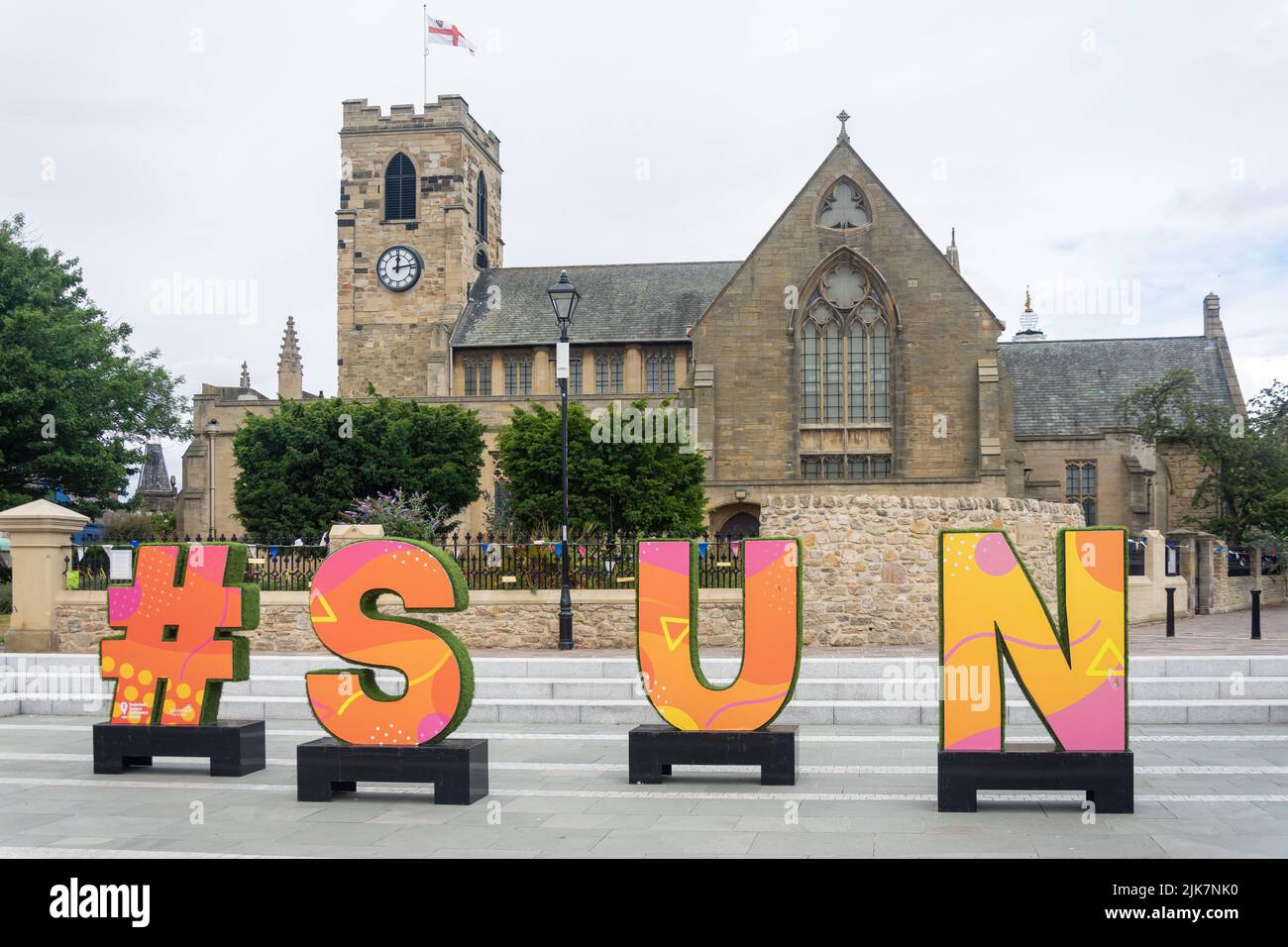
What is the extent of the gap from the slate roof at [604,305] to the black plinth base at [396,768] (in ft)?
140

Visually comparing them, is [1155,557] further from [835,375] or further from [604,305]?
[604,305]

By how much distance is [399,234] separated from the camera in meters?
59.0

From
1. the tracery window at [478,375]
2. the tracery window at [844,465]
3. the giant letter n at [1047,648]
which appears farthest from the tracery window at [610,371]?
the giant letter n at [1047,648]

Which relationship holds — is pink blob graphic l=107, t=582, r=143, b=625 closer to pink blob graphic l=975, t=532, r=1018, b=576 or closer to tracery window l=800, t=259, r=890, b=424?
pink blob graphic l=975, t=532, r=1018, b=576

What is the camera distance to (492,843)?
8953mm

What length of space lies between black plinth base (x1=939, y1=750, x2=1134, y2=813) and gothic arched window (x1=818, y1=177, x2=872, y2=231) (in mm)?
34598

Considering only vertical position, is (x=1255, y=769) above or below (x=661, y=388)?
below

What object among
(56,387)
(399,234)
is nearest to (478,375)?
(399,234)

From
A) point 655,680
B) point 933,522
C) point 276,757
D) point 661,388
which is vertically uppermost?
point 661,388

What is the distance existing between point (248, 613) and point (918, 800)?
6.32m

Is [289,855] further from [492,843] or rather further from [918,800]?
[918,800]

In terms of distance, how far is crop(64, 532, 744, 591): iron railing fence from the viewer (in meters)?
22.1

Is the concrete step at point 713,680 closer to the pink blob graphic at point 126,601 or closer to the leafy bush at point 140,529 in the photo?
the pink blob graphic at point 126,601
